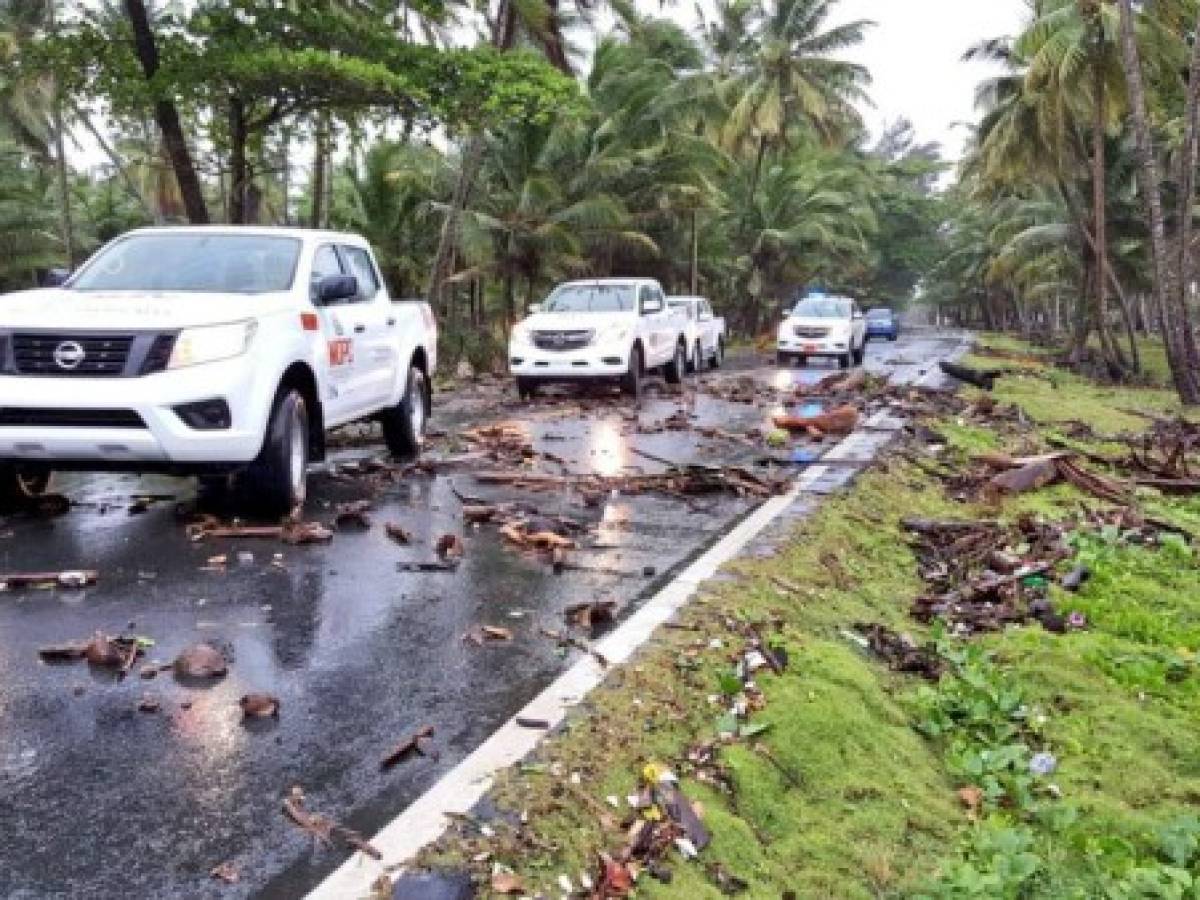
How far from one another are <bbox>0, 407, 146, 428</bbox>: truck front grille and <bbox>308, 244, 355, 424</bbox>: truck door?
166 centimetres

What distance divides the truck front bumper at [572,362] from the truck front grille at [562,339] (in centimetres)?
6

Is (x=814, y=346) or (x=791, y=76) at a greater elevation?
(x=791, y=76)

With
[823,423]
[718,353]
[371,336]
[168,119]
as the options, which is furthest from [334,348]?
[718,353]

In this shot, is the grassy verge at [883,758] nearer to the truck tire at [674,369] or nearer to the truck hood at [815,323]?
the truck tire at [674,369]

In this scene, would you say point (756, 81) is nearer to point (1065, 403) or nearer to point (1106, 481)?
point (1065, 403)

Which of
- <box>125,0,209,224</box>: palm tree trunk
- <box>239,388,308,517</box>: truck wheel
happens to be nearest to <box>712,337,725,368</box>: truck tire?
<box>125,0,209,224</box>: palm tree trunk

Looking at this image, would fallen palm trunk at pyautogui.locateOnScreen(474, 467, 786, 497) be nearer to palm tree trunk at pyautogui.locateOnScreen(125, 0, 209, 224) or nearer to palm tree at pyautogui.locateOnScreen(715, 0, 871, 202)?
palm tree trunk at pyautogui.locateOnScreen(125, 0, 209, 224)

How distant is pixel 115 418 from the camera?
6.68 metres

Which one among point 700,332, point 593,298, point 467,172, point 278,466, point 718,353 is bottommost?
point 718,353

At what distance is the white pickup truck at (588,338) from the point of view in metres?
16.7

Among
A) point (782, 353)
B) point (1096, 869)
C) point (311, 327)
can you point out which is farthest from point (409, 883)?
point (782, 353)

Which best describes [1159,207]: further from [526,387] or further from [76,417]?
[76,417]

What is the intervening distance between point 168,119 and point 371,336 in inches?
350

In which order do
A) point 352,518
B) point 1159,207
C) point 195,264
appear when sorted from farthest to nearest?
point 1159,207 < point 195,264 < point 352,518
